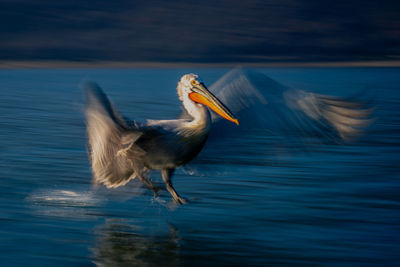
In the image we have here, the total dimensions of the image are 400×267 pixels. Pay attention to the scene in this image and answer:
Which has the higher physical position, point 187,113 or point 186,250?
point 187,113

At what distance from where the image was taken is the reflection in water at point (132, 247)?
518cm

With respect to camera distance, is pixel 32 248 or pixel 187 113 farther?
pixel 187 113

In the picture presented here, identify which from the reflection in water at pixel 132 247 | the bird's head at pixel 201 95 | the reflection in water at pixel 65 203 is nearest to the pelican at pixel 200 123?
the bird's head at pixel 201 95

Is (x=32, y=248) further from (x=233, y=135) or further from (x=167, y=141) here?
(x=233, y=135)

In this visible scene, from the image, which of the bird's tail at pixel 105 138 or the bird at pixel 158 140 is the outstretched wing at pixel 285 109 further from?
the bird's tail at pixel 105 138

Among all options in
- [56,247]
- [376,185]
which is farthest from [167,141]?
[376,185]

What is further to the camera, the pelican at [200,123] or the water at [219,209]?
the pelican at [200,123]

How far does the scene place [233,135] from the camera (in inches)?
259

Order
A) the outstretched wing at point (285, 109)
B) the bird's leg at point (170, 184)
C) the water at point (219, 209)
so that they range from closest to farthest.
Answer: the water at point (219, 209)
the outstretched wing at point (285, 109)
the bird's leg at point (170, 184)

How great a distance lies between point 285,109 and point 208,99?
2.81 feet

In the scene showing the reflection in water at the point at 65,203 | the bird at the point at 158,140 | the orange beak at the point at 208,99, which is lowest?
the reflection in water at the point at 65,203

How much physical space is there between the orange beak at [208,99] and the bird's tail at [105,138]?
0.62 m

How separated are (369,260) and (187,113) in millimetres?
2210

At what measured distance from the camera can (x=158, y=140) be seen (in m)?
6.07
